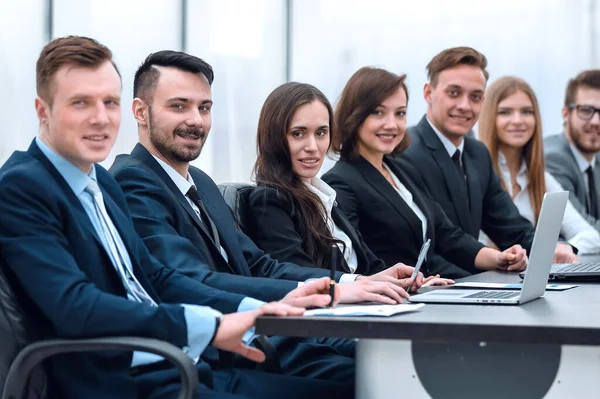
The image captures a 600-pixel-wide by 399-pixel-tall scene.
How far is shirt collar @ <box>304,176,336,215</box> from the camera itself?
357 cm

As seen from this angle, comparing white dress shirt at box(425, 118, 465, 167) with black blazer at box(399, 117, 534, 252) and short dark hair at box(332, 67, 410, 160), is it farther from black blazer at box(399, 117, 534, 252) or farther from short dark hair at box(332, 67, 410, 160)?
short dark hair at box(332, 67, 410, 160)

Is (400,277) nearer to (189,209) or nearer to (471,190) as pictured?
(189,209)

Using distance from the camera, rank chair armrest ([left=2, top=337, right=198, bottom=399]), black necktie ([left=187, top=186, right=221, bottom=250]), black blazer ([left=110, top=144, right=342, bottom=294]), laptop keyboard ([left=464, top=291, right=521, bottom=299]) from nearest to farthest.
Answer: chair armrest ([left=2, top=337, right=198, bottom=399]) < laptop keyboard ([left=464, top=291, right=521, bottom=299]) < black blazer ([left=110, top=144, right=342, bottom=294]) < black necktie ([left=187, top=186, right=221, bottom=250])

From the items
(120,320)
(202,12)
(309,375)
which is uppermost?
(202,12)

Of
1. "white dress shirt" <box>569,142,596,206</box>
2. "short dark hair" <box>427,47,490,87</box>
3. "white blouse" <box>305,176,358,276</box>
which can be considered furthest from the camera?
"white dress shirt" <box>569,142,596,206</box>

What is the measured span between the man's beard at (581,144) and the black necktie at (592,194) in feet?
0.32

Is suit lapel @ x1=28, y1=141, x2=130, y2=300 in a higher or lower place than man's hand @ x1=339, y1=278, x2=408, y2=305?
higher

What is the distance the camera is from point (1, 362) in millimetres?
2039

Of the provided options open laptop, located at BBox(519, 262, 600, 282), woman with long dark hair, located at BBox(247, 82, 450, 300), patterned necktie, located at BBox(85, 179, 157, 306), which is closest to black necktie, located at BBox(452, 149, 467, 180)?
woman with long dark hair, located at BBox(247, 82, 450, 300)

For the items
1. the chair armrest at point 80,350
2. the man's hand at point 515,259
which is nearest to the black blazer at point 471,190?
the man's hand at point 515,259

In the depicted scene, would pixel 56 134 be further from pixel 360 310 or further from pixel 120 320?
pixel 360 310

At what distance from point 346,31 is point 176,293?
4.95 meters

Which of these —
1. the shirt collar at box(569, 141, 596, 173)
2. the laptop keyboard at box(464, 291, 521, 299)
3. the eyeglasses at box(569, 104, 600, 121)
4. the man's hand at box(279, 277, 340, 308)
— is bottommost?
the laptop keyboard at box(464, 291, 521, 299)

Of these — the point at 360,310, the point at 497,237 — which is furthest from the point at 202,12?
the point at 360,310
